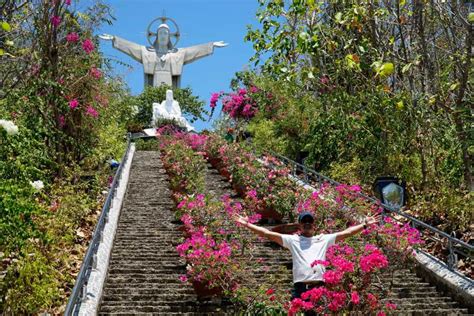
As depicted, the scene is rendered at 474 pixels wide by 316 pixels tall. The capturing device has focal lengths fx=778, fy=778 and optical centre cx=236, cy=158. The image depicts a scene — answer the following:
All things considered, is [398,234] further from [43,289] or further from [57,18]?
[57,18]

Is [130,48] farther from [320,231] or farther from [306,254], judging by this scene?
[306,254]

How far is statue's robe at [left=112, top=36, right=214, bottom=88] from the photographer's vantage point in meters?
43.4

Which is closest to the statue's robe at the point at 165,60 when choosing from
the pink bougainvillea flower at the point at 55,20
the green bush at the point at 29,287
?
the pink bougainvillea flower at the point at 55,20

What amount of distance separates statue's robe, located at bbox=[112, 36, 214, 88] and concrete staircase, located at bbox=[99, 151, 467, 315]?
29737 mm

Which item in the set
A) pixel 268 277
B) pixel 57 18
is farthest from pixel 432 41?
pixel 57 18

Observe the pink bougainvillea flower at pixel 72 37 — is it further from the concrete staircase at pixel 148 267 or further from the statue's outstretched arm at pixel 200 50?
the statue's outstretched arm at pixel 200 50

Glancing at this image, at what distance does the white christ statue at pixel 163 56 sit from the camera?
43.4 m

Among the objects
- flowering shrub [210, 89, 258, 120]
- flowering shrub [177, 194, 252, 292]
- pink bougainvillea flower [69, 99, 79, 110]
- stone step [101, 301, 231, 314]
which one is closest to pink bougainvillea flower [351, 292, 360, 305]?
flowering shrub [177, 194, 252, 292]

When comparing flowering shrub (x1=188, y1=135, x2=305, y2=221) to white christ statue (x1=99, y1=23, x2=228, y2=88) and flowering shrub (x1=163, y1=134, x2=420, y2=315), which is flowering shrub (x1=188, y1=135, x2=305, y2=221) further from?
white christ statue (x1=99, y1=23, x2=228, y2=88)

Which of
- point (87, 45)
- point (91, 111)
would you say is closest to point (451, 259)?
point (91, 111)

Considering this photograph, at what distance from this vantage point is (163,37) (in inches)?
1720

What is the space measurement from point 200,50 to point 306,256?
37.3 meters

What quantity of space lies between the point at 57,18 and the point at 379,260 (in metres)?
10.2

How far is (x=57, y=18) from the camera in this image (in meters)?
15.6
